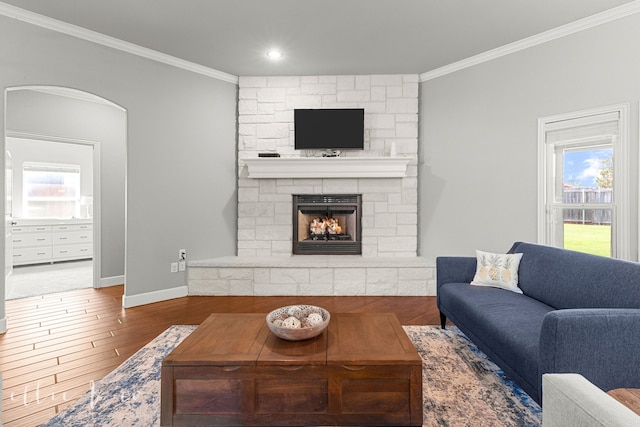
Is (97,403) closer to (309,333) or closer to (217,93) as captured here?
(309,333)

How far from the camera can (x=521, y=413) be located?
1.62 m

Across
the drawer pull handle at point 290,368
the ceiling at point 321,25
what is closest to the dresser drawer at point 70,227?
the ceiling at point 321,25

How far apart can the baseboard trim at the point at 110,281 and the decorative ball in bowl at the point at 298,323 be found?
3.77m

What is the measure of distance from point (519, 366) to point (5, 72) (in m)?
4.50

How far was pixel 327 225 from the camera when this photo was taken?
437 cm

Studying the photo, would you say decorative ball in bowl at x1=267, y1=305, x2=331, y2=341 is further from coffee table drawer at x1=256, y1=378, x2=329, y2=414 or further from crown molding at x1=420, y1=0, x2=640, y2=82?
crown molding at x1=420, y1=0, x2=640, y2=82

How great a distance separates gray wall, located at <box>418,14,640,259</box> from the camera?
279cm

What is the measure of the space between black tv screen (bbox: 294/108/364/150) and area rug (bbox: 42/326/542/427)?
2.67 metres

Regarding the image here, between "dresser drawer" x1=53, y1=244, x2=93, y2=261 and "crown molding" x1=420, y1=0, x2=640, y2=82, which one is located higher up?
"crown molding" x1=420, y1=0, x2=640, y2=82

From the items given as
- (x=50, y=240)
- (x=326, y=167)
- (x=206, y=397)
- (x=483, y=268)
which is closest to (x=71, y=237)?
(x=50, y=240)

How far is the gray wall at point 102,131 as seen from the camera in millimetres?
3947

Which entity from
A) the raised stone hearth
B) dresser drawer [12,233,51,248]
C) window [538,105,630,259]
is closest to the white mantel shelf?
the raised stone hearth

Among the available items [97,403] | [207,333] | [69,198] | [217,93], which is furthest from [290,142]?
[69,198]

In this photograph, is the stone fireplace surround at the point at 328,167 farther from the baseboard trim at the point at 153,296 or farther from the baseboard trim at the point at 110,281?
the baseboard trim at the point at 110,281
